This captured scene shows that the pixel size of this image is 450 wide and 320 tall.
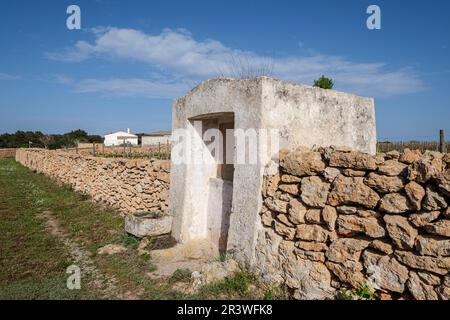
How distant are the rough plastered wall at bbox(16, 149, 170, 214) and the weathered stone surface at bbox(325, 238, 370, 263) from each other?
405cm

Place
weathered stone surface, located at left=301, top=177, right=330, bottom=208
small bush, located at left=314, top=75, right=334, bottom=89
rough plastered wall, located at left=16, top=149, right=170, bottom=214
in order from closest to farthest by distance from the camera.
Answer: weathered stone surface, located at left=301, top=177, right=330, bottom=208 < rough plastered wall, located at left=16, top=149, right=170, bottom=214 < small bush, located at left=314, top=75, right=334, bottom=89

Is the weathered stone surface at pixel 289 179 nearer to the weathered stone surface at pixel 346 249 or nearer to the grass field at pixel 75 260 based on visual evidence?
the weathered stone surface at pixel 346 249

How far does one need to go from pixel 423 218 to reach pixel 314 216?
1.14 m

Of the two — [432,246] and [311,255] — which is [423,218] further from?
[311,255]

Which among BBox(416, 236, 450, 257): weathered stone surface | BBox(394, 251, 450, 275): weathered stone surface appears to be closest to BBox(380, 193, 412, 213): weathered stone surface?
BBox(416, 236, 450, 257): weathered stone surface

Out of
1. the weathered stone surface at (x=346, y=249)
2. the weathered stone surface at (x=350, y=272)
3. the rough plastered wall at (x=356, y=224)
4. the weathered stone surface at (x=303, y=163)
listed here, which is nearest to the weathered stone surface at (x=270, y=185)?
the rough plastered wall at (x=356, y=224)

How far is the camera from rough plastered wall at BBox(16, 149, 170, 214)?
24.0 feet

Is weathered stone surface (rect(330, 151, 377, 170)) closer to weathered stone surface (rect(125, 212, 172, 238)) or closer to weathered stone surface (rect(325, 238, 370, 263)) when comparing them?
weathered stone surface (rect(325, 238, 370, 263))

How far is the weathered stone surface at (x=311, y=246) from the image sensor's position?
3709mm

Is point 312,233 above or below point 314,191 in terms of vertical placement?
below

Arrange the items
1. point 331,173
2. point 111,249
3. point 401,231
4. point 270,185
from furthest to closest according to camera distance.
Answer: point 111,249, point 270,185, point 331,173, point 401,231

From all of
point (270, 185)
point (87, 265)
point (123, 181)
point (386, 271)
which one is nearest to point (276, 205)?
point (270, 185)

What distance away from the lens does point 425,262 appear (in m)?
2.86

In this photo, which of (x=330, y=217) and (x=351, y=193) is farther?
(x=330, y=217)
